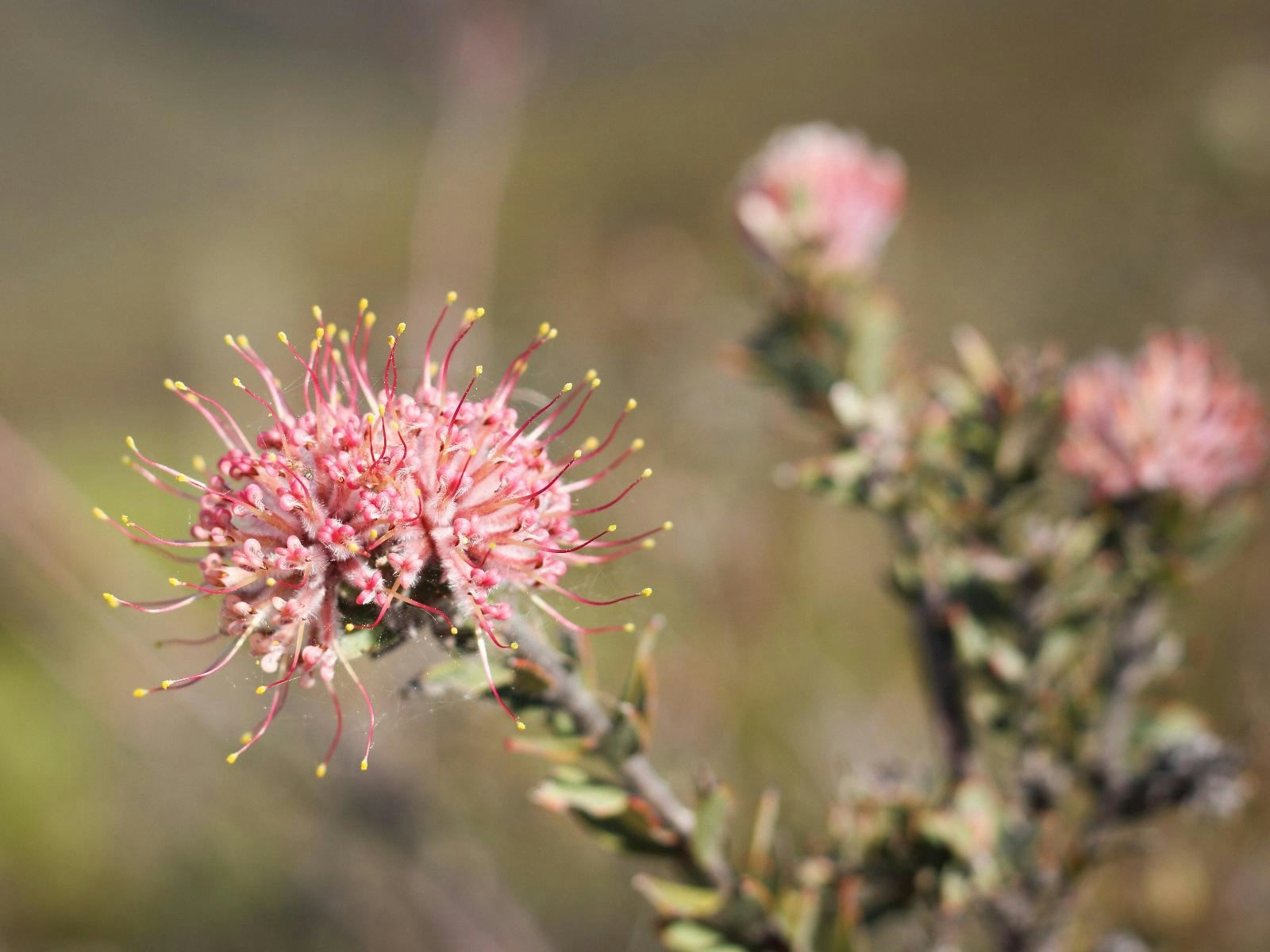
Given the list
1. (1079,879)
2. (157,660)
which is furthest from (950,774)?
(157,660)

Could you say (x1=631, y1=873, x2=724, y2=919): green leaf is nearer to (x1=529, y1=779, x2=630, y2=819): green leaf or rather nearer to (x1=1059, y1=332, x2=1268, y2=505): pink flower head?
(x1=529, y1=779, x2=630, y2=819): green leaf

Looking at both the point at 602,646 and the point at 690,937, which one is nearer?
the point at 690,937

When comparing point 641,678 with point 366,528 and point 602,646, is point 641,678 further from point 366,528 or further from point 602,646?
point 602,646

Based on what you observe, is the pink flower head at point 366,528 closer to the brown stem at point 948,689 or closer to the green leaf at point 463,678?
the green leaf at point 463,678

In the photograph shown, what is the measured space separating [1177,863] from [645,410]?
9.91 ft

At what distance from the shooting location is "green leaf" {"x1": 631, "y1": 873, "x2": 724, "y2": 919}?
1409 mm

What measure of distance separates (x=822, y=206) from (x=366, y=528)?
133cm

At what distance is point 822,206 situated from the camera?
2.14 metres

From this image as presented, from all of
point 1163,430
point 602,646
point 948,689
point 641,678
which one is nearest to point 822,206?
point 1163,430

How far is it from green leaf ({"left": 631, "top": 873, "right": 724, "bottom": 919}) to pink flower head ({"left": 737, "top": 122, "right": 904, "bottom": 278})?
1296 millimetres

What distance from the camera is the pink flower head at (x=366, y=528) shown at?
1.32m

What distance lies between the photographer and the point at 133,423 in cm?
1040

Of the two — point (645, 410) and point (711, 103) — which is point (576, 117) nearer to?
point (711, 103)

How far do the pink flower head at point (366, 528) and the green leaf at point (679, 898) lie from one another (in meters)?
0.41
